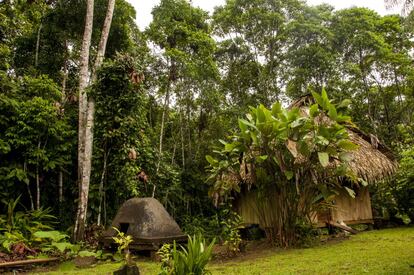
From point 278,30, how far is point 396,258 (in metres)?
11.7

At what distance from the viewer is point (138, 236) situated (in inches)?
275

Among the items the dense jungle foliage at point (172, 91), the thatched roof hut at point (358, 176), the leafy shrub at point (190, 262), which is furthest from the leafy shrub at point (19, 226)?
the thatched roof hut at point (358, 176)

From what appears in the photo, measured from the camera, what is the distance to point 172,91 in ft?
45.8

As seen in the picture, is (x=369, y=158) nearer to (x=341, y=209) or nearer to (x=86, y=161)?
(x=341, y=209)

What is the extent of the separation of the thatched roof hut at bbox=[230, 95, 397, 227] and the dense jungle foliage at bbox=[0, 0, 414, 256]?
2.07 feet

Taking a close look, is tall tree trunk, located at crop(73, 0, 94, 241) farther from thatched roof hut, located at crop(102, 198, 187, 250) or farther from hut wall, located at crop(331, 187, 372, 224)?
hut wall, located at crop(331, 187, 372, 224)

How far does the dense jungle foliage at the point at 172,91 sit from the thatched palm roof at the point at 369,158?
619mm

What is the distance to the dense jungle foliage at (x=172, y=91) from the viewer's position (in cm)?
894

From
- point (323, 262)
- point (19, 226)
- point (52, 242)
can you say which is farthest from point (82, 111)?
point (323, 262)

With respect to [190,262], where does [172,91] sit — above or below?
above

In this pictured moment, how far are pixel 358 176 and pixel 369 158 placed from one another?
0.78 meters

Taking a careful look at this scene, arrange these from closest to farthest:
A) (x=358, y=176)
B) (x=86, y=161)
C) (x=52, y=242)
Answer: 1. (x=52, y=242)
2. (x=86, y=161)
3. (x=358, y=176)

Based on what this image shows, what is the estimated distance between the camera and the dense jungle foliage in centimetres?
894

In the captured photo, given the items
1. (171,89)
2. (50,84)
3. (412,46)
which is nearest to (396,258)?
(50,84)
